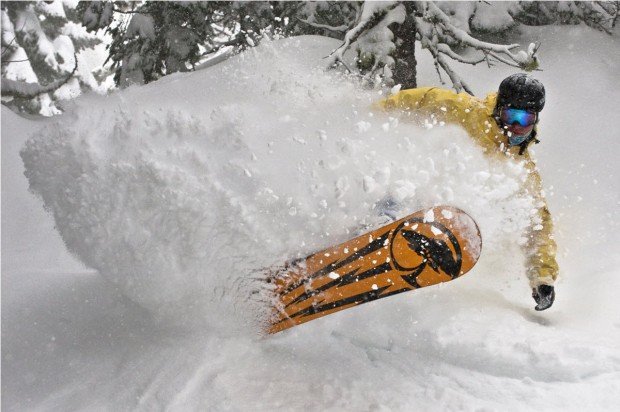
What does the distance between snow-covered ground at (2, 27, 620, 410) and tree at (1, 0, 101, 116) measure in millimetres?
11679

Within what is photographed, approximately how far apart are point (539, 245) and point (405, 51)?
10.9 feet

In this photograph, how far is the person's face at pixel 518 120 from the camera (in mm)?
3854

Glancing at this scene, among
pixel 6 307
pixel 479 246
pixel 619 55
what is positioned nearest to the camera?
pixel 479 246

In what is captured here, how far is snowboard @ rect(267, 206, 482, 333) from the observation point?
3.28 meters

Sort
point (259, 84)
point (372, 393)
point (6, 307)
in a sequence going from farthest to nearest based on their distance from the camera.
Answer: point (259, 84)
point (6, 307)
point (372, 393)

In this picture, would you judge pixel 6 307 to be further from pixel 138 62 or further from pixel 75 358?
pixel 138 62

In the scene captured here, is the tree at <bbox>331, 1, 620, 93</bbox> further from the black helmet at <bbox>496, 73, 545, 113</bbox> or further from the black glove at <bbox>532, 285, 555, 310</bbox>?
the black glove at <bbox>532, 285, 555, 310</bbox>

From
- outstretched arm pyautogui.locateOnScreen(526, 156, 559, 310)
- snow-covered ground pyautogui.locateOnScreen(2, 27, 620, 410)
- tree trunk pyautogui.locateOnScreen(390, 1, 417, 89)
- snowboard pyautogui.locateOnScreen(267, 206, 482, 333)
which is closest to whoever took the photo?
snow-covered ground pyautogui.locateOnScreen(2, 27, 620, 410)

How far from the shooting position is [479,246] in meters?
3.28

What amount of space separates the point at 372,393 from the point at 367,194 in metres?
1.32

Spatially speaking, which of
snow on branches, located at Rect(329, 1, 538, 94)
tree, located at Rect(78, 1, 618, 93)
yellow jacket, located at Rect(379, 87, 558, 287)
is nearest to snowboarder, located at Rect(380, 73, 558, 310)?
yellow jacket, located at Rect(379, 87, 558, 287)

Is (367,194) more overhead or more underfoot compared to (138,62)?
more overhead

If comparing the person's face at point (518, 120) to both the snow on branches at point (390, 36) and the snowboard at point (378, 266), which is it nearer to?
the snowboard at point (378, 266)

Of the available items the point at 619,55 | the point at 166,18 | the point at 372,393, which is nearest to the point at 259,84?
the point at 372,393
